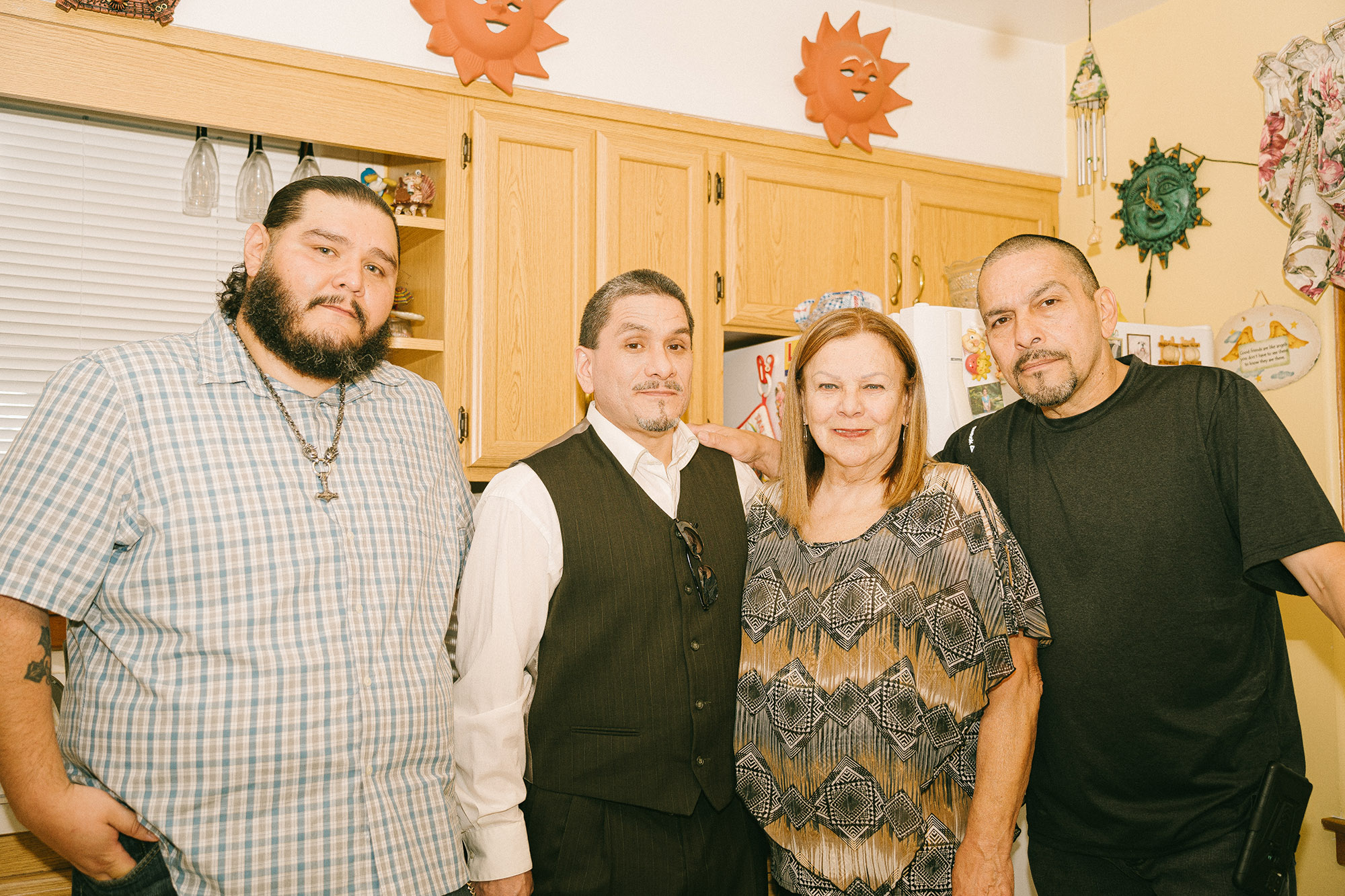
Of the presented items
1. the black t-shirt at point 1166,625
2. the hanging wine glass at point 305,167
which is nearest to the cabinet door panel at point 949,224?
the black t-shirt at point 1166,625

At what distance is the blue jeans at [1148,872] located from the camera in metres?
1.48

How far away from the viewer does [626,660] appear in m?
1.55

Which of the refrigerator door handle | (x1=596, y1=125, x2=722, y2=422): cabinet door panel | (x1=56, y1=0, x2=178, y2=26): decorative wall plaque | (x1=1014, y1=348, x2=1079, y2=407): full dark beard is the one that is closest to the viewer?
(x1=1014, y1=348, x2=1079, y2=407): full dark beard

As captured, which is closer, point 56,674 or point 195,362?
point 195,362

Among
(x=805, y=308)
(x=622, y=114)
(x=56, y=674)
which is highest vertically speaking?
(x=622, y=114)

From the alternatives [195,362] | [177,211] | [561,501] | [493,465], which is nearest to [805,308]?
[493,465]

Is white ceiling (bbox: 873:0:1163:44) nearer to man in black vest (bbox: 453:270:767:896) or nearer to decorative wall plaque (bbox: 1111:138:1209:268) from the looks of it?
decorative wall plaque (bbox: 1111:138:1209:268)

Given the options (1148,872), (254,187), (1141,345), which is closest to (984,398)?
(1141,345)

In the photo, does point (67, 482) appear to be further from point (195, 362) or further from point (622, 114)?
point (622, 114)

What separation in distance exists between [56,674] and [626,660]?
153 cm

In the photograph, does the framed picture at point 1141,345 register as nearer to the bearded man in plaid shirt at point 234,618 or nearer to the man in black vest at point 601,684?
the man in black vest at point 601,684

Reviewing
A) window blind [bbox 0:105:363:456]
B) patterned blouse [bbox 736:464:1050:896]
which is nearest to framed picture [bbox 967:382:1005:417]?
patterned blouse [bbox 736:464:1050:896]

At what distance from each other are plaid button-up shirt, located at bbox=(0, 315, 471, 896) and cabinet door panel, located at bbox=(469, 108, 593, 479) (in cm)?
110

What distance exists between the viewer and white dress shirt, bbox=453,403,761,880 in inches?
58.5
